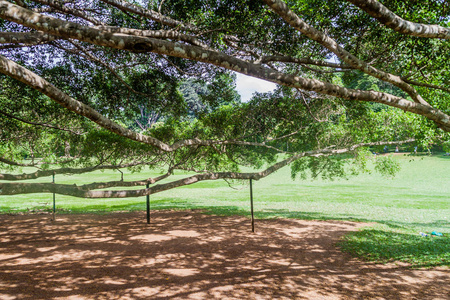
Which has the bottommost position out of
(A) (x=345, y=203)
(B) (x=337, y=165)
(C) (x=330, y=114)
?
(A) (x=345, y=203)

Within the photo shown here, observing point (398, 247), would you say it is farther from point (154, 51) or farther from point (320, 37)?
point (154, 51)

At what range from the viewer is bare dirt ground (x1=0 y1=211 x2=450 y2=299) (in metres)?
4.27

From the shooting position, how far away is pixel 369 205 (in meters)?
15.2

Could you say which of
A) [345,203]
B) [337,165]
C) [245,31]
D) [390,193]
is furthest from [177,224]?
[390,193]

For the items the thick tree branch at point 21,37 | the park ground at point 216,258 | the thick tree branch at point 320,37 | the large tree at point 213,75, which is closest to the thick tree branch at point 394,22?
the large tree at point 213,75

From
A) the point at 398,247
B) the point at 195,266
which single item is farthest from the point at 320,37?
the point at 398,247

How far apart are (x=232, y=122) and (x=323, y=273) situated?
18.3 feet

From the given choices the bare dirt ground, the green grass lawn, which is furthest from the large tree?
the green grass lawn

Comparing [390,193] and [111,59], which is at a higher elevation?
[111,59]

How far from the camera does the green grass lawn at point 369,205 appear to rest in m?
6.57

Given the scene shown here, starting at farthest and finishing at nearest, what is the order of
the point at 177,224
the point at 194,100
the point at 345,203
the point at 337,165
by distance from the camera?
1. the point at 194,100
2. the point at 345,203
3. the point at 337,165
4. the point at 177,224

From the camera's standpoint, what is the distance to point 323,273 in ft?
16.4

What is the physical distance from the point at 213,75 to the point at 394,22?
5106 mm

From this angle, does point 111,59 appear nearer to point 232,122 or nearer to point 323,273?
point 232,122
